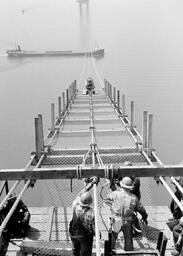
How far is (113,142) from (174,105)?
21.7m

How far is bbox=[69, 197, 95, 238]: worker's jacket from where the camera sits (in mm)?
5102

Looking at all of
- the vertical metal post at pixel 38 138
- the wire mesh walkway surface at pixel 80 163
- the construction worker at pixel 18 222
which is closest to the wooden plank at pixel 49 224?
the wire mesh walkway surface at pixel 80 163

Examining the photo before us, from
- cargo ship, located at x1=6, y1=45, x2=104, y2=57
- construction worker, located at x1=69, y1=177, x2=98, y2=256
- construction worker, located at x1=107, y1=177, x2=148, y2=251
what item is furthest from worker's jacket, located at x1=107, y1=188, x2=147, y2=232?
cargo ship, located at x1=6, y1=45, x2=104, y2=57

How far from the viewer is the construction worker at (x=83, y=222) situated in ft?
16.7

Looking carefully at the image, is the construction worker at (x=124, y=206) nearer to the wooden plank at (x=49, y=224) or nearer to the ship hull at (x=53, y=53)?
the wooden plank at (x=49, y=224)

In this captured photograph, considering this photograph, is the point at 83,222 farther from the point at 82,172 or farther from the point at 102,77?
the point at 102,77

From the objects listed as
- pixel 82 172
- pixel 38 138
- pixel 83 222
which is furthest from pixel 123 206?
pixel 38 138

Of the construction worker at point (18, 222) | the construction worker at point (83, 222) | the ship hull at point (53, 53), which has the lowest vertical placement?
the construction worker at point (18, 222)

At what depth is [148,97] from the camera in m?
35.0

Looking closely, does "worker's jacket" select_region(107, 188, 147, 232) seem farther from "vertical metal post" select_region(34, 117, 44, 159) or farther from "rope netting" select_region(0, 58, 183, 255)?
"vertical metal post" select_region(34, 117, 44, 159)

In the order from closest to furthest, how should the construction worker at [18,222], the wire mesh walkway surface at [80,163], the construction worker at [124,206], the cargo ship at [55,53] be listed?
the construction worker at [124,206] → the wire mesh walkway surface at [80,163] → the construction worker at [18,222] → the cargo ship at [55,53]

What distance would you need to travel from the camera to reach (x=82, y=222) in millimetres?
5152

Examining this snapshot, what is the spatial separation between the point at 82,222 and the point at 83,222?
2 centimetres

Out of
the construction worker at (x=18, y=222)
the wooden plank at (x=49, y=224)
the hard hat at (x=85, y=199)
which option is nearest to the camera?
the hard hat at (x=85, y=199)
